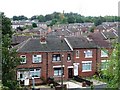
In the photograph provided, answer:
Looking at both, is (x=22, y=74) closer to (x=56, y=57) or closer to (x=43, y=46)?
(x=43, y=46)

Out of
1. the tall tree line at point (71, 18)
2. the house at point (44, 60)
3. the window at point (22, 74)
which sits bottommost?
the window at point (22, 74)

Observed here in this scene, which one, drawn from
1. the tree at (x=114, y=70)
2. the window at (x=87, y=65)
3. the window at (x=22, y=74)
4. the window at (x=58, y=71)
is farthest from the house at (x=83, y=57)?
the tree at (x=114, y=70)

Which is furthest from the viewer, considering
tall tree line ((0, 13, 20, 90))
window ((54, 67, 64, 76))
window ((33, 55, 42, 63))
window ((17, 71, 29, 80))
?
window ((54, 67, 64, 76))

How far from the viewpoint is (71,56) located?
3247cm

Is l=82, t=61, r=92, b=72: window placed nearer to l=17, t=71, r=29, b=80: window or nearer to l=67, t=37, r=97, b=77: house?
l=67, t=37, r=97, b=77: house

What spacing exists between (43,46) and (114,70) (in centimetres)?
2077

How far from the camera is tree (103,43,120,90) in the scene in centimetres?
1088

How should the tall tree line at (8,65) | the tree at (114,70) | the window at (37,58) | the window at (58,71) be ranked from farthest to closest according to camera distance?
the window at (58,71), the window at (37,58), the tall tree line at (8,65), the tree at (114,70)

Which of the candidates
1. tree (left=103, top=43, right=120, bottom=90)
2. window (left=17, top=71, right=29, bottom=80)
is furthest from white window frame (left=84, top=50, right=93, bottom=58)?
tree (left=103, top=43, right=120, bottom=90)

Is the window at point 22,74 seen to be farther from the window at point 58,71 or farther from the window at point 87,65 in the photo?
the window at point 87,65

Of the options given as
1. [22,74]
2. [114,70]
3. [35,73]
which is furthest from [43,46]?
[114,70]

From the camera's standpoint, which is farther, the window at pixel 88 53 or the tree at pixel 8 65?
the window at pixel 88 53

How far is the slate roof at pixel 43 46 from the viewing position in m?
30.9

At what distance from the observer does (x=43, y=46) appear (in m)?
31.7
